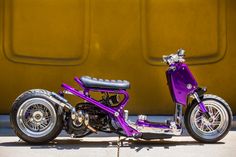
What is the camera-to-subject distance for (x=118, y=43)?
9.39 meters

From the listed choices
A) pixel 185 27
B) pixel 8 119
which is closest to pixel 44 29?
pixel 8 119

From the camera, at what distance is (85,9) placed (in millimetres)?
9328

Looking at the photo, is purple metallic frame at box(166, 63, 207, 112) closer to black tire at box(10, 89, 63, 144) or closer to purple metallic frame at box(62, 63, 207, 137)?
purple metallic frame at box(62, 63, 207, 137)

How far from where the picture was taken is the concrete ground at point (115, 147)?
6.71m

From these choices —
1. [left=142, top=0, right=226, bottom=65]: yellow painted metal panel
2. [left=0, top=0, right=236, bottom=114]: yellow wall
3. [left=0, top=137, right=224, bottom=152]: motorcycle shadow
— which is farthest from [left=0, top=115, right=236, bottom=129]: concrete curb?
[left=0, top=137, right=224, bottom=152]: motorcycle shadow

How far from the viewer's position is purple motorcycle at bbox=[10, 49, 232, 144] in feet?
23.2

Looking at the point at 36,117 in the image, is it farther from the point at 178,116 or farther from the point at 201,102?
the point at 201,102

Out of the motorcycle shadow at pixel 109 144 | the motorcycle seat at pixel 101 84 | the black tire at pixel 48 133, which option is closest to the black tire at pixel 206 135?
the motorcycle shadow at pixel 109 144

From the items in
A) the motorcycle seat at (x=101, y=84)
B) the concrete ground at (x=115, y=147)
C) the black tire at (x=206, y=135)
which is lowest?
the concrete ground at (x=115, y=147)

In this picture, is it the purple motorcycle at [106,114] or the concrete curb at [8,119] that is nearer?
the purple motorcycle at [106,114]

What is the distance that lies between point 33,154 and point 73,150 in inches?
21.2

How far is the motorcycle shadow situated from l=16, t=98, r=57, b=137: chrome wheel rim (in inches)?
7.8

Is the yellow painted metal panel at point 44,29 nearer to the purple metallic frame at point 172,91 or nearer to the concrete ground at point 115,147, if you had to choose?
the concrete ground at point 115,147

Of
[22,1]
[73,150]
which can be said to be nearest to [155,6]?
[22,1]
